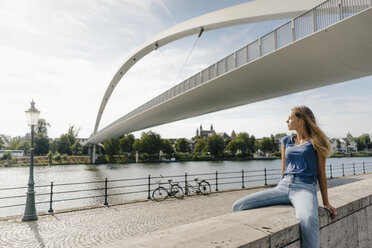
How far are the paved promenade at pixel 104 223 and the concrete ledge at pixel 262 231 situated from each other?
3.34 m

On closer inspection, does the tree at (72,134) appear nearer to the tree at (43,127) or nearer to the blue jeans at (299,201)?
the tree at (43,127)

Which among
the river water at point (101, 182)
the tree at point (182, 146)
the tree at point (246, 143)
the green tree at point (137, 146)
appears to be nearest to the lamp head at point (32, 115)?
the river water at point (101, 182)

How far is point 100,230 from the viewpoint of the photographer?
19.1 ft

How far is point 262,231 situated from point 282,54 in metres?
11.2

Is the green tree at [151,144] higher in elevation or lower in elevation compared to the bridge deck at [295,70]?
lower

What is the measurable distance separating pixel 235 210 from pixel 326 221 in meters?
0.68

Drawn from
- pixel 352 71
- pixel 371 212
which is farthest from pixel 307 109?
pixel 352 71

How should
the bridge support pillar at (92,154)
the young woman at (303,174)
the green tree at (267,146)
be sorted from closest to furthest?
the young woman at (303,174)
the bridge support pillar at (92,154)
the green tree at (267,146)

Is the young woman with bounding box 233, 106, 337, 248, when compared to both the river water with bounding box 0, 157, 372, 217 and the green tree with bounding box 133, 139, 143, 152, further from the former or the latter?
the green tree with bounding box 133, 139, 143, 152

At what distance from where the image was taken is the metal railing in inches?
334

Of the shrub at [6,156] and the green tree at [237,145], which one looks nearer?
the shrub at [6,156]

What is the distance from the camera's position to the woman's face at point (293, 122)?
2214 millimetres

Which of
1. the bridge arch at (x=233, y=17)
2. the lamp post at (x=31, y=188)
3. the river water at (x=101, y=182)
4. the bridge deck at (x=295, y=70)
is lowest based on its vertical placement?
the river water at (x=101, y=182)

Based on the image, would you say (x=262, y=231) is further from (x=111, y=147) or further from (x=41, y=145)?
(x=41, y=145)
